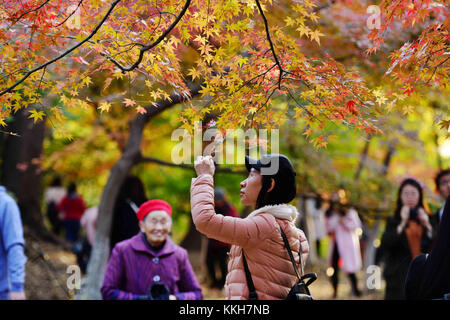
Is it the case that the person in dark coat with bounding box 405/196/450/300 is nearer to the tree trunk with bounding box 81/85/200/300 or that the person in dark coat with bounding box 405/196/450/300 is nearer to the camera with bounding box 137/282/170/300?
the camera with bounding box 137/282/170/300

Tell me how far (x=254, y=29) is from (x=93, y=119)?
11.9 meters

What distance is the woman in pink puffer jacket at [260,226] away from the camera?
2.86 meters

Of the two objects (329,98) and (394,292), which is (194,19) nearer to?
(329,98)

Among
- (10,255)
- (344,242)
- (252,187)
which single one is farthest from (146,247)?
(344,242)

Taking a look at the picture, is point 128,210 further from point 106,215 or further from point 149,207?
point 149,207

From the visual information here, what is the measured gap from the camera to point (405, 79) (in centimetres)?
355

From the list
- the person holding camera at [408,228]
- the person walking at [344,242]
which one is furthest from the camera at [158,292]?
the person walking at [344,242]

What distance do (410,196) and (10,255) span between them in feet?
14.5

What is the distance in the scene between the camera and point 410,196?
20.0 ft

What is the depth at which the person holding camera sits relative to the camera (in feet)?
20.0

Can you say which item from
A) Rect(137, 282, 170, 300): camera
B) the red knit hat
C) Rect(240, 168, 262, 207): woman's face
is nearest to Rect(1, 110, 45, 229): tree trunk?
the red knit hat

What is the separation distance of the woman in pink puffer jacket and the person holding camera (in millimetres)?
3420

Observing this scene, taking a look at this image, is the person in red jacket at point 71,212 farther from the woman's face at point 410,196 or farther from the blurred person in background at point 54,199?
the woman's face at point 410,196

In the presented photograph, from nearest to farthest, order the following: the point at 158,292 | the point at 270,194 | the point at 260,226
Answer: the point at 260,226 → the point at 270,194 → the point at 158,292
